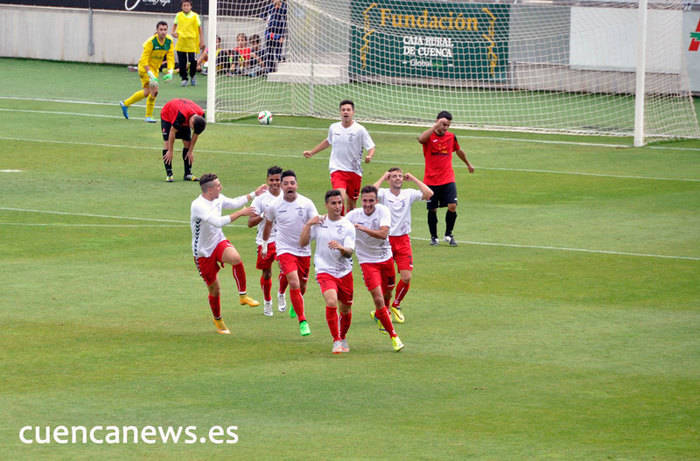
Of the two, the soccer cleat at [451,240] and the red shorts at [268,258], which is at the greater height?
the red shorts at [268,258]

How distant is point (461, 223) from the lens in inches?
830

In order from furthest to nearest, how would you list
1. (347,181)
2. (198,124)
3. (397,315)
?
(198,124), (347,181), (397,315)

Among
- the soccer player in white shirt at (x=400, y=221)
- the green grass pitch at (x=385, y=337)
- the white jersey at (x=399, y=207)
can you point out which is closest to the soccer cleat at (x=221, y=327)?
the green grass pitch at (x=385, y=337)

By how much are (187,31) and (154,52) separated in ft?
24.2

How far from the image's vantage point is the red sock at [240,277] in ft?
49.4

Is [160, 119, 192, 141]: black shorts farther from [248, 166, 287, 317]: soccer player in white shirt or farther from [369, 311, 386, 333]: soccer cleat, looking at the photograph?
[369, 311, 386, 333]: soccer cleat

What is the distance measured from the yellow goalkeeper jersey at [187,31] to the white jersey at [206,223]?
2589cm

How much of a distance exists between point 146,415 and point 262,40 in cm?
2838

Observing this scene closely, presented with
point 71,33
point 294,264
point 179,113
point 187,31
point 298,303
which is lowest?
Answer: point 298,303

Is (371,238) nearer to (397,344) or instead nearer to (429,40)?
(397,344)

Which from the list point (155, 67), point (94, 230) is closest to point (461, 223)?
point (94, 230)

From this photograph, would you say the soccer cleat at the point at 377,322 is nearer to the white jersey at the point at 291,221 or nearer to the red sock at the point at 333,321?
the red sock at the point at 333,321

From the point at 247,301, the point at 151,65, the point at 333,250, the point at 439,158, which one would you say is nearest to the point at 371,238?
the point at 333,250

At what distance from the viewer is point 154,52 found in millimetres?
32250
